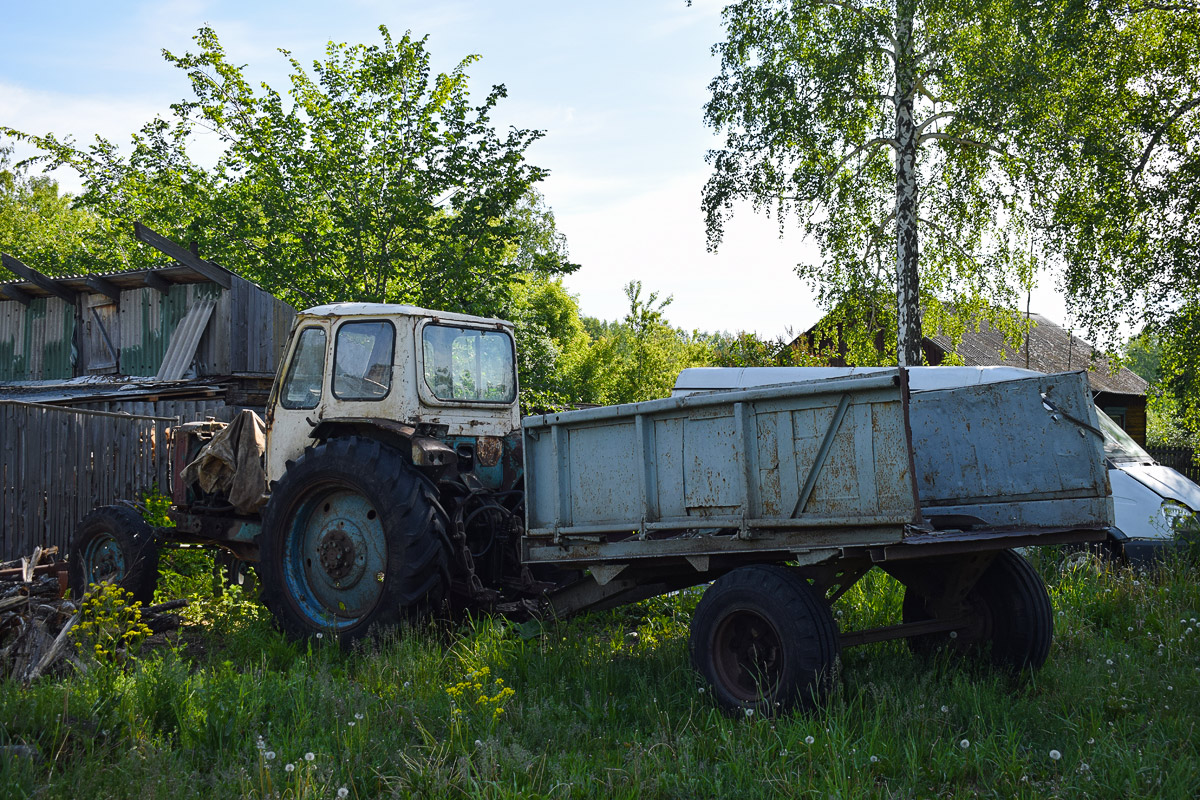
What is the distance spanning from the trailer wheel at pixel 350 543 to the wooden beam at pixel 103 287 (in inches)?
460

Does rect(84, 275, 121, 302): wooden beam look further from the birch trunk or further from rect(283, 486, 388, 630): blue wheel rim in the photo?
the birch trunk

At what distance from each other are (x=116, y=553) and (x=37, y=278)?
10.9 meters

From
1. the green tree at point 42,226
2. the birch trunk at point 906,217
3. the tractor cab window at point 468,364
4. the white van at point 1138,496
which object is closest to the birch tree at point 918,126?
the birch trunk at point 906,217

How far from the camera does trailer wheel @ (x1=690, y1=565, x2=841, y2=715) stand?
4.54 meters

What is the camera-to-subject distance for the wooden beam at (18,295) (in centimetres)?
1741

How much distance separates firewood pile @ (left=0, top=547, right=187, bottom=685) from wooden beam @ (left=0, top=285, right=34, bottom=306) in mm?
12104

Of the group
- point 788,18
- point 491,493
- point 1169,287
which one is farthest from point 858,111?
point 491,493

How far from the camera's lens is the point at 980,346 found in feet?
97.7

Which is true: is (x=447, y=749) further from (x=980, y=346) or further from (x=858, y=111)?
(x=980, y=346)

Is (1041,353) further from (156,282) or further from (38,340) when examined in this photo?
(38,340)

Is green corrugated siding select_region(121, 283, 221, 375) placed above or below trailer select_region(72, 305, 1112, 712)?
above

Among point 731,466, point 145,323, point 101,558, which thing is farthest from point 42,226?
point 731,466

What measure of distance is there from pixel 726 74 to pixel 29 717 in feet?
48.4

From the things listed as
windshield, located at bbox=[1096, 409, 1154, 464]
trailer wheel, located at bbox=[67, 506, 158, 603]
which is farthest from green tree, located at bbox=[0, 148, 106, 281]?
windshield, located at bbox=[1096, 409, 1154, 464]
